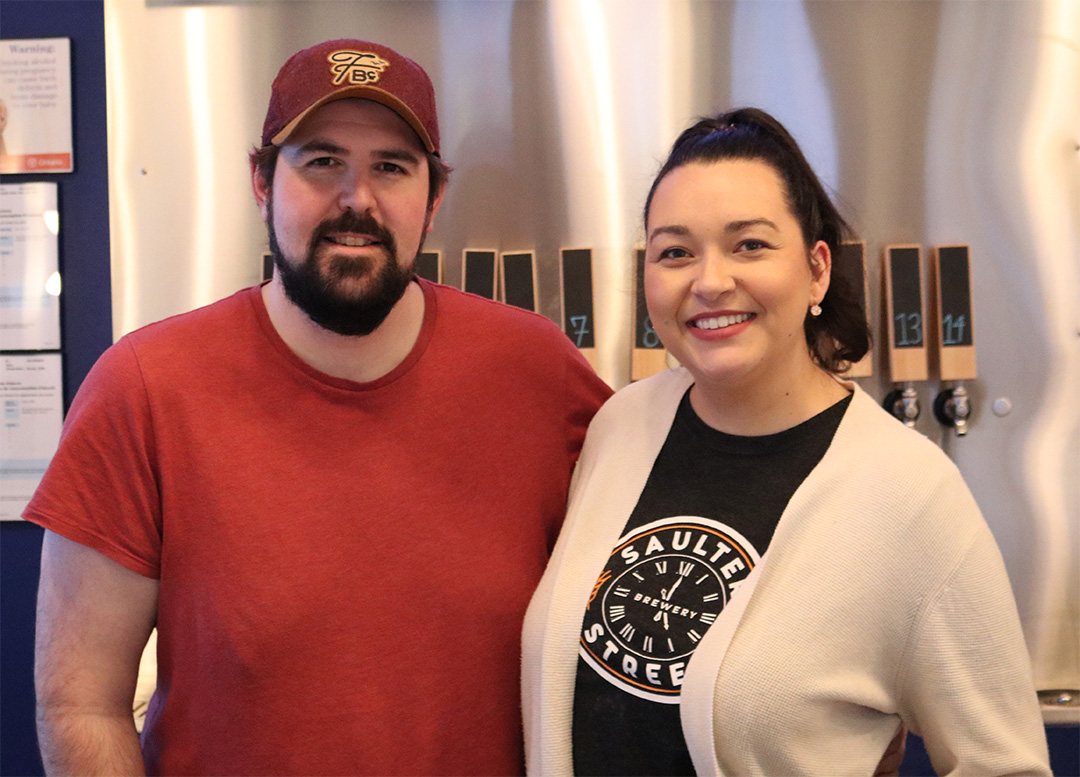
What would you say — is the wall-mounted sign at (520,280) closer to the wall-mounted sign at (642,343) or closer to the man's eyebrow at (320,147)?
the wall-mounted sign at (642,343)

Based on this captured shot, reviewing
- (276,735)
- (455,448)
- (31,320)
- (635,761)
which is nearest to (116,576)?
(276,735)

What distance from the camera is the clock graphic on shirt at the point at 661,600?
43.9 inches

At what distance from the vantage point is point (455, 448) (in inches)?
50.8

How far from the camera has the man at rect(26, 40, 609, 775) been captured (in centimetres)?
116

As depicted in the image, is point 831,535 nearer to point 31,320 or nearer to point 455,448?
point 455,448

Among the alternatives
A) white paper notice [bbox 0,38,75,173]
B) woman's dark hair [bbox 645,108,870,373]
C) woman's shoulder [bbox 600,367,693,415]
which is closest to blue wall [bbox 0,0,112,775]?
white paper notice [bbox 0,38,75,173]

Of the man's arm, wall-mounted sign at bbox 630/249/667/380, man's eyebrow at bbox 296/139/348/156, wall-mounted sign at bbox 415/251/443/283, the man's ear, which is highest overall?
man's eyebrow at bbox 296/139/348/156

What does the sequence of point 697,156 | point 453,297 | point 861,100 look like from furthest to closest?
point 861,100
point 453,297
point 697,156

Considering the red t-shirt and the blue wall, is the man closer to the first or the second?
the red t-shirt

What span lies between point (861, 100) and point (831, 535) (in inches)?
53.4

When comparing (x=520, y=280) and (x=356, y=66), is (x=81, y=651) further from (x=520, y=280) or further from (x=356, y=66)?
(x=520, y=280)

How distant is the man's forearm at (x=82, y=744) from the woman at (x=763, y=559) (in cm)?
56

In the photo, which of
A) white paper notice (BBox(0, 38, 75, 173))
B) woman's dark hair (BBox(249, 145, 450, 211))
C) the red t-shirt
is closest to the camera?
the red t-shirt

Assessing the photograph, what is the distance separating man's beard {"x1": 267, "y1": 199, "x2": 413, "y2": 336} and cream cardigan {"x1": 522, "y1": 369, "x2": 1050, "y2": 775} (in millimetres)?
629
